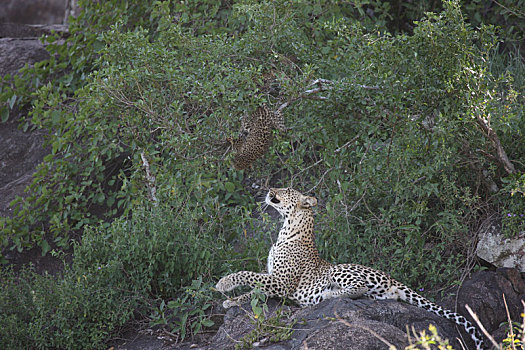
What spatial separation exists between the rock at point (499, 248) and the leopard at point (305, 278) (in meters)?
1.25

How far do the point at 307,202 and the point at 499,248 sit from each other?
192cm

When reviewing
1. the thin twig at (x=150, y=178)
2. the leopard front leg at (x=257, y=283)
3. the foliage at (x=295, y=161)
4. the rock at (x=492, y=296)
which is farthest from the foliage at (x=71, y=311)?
the rock at (x=492, y=296)

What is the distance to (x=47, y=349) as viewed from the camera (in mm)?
6637

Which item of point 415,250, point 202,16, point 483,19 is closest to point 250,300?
point 415,250

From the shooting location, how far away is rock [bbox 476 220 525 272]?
6551 mm

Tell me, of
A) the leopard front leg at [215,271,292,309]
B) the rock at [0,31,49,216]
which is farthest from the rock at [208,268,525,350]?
the rock at [0,31,49,216]

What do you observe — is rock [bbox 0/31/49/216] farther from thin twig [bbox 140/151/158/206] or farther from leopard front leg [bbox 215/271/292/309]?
leopard front leg [bbox 215/271/292/309]

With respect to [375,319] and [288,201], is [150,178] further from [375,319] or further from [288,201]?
[375,319]

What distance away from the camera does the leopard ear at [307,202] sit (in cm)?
663

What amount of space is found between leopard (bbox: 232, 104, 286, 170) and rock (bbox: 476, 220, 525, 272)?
243 cm

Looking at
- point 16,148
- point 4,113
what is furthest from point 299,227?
point 4,113

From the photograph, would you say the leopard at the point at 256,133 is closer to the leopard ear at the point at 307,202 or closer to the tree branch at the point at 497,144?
the leopard ear at the point at 307,202

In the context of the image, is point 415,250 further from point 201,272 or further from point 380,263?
point 201,272

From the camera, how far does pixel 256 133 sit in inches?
300
